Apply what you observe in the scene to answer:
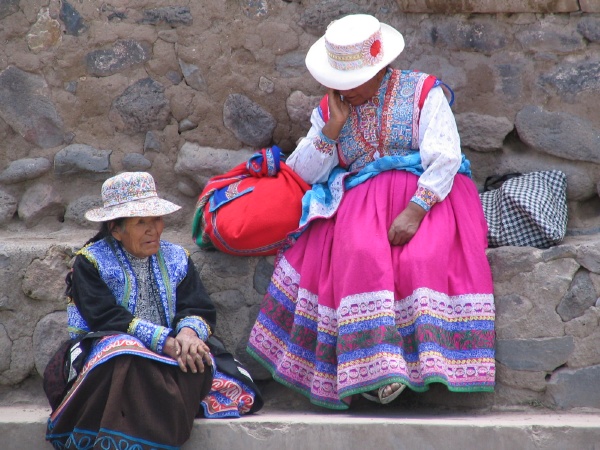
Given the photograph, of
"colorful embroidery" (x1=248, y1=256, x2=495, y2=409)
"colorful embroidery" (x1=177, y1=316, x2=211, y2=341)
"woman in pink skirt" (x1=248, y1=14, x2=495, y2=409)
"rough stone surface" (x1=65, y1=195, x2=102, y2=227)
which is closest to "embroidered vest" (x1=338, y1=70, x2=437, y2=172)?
"woman in pink skirt" (x1=248, y1=14, x2=495, y2=409)

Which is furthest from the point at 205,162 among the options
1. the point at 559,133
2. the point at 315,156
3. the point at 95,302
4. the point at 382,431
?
the point at 382,431

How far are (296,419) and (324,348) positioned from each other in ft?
Answer: 1.07

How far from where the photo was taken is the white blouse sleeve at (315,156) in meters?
4.23

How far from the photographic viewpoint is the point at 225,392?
3.90 m

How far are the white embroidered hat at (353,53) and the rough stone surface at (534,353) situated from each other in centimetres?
116

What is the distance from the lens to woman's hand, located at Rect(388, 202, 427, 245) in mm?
3967

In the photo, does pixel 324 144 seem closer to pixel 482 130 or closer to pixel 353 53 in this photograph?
pixel 353 53

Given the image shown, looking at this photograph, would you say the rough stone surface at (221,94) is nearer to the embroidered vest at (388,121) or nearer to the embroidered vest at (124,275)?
the embroidered vest at (124,275)

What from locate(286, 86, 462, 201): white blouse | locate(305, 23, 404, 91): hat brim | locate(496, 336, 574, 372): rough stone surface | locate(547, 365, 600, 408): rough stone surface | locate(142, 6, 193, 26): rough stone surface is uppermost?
locate(305, 23, 404, 91): hat brim

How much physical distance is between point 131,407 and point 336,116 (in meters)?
1.40

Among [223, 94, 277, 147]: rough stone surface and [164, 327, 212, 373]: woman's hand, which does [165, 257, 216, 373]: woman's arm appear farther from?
[223, 94, 277, 147]: rough stone surface

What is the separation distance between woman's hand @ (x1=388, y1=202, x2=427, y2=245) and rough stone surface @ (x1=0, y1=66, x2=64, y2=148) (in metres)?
1.79

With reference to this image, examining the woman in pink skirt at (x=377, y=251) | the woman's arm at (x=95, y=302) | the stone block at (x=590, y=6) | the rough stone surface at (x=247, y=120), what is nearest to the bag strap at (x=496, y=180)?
the woman in pink skirt at (x=377, y=251)

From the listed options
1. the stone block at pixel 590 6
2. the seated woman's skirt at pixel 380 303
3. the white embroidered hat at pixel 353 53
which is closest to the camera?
the seated woman's skirt at pixel 380 303
